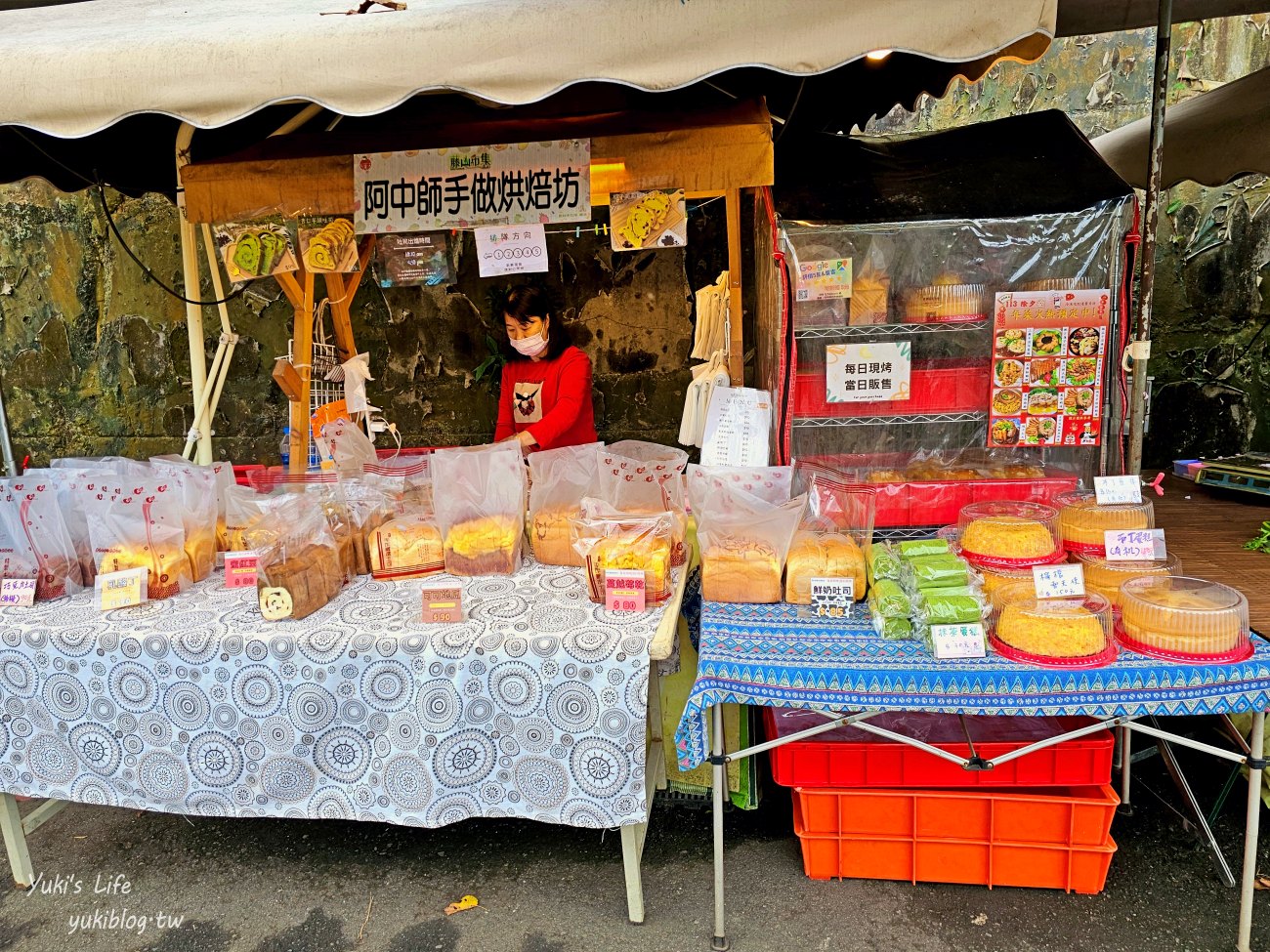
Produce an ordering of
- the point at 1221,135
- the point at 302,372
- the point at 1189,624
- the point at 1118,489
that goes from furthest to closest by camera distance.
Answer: the point at 302,372 < the point at 1221,135 < the point at 1118,489 < the point at 1189,624

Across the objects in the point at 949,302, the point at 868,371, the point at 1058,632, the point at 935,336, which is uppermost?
the point at 949,302

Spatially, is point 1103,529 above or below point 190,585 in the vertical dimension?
above

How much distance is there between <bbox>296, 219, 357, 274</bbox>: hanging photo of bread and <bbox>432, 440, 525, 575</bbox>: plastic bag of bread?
126 cm

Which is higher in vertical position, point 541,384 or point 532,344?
point 532,344

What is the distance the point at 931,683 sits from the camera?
1839 mm

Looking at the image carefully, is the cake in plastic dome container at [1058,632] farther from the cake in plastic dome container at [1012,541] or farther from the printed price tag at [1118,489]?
the printed price tag at [1118,489]

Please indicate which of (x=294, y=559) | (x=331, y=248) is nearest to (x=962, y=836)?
(x=294, y=559)

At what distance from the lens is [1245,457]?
11.3 ft

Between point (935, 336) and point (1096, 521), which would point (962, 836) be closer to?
point (1096, 521)

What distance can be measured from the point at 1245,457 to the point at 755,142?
9.02ft

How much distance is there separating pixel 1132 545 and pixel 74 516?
3350 millimetres

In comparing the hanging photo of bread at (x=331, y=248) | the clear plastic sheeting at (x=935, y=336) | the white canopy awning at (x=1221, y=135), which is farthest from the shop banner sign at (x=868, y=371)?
the hanging photo of bread at (x=331, y=248)

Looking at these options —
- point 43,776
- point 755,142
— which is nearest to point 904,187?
point 755,142

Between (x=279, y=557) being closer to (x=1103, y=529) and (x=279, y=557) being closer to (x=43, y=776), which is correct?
(x=43, y=776)
